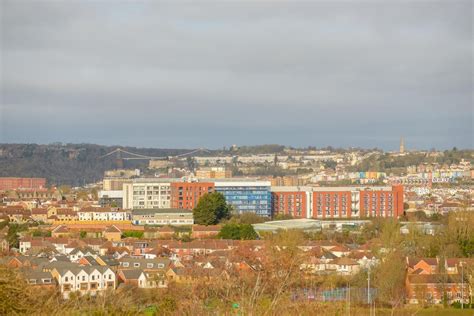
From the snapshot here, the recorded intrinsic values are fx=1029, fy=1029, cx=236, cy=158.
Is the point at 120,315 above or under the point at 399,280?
above

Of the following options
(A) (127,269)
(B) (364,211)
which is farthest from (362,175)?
(A) (127,269)

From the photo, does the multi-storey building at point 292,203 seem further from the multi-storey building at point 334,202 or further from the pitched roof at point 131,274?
the pitched roof at point 131,274

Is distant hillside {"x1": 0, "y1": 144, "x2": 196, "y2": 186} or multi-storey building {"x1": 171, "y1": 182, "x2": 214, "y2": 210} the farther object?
distant hillside {"x1": 0, "y1": 144, "x2": 196, "y2": 186}

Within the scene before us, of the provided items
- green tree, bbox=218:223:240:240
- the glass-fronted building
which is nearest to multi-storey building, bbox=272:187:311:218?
the glass-fronted building

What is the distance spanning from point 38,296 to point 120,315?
67 centimetres

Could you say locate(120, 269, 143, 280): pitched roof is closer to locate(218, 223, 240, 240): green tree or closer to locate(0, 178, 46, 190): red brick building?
locate(218, 223, 240, 240): green tree

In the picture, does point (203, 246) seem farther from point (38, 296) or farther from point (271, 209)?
point (38, 296)

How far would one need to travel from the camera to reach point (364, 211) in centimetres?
4347

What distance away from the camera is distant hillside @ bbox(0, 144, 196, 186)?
82188 millimetres

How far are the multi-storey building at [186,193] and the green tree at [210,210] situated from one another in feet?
25.2

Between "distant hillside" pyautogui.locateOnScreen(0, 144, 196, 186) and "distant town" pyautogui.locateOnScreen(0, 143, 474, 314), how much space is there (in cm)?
2452

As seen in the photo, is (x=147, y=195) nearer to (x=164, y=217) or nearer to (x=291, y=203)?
(x=164, y=217)

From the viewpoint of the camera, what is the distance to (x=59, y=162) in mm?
87812

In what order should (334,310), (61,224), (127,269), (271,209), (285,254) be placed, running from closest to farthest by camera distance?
(334,310) → (285,254) → (127,269) → (61,224) → (271,209)
